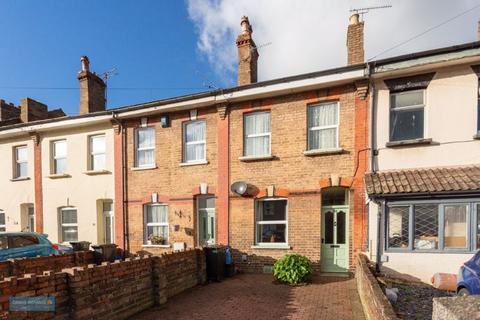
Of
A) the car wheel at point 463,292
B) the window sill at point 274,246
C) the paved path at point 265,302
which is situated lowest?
the paved path at point 265,302

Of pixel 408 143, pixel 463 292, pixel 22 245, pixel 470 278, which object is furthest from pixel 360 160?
pixel 22 245

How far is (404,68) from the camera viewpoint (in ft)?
28.2

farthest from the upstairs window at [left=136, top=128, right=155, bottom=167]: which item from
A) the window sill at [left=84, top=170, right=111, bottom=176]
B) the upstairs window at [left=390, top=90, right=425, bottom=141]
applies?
the upstairs window at [left=390, top=90, right=425, bottom=141]

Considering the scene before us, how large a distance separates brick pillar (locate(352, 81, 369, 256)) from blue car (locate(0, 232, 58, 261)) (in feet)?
34.4

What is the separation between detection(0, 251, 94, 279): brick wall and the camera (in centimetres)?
686

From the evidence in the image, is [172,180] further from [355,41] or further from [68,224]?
[355,41]

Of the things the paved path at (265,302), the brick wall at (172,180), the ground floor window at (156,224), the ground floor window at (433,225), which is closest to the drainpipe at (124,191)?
the brick wall at (172,180)

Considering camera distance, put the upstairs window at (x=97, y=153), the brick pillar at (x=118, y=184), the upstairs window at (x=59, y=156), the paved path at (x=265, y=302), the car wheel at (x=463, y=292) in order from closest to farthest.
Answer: the car wheel at (x=463, y=292)
the paved path at (x=265, y=302)
the brick pillar at (x=118, y=184)
the upstairs window at (x=97, y=153)
the upstairs window at (x=59, y=156)

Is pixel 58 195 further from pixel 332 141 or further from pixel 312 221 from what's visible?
pixel 332 141

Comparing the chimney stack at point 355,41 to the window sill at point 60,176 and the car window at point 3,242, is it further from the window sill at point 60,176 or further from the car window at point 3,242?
the window sill at point 60,176

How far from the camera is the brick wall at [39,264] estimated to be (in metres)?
6.86

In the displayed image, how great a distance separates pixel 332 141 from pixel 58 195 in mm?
12956

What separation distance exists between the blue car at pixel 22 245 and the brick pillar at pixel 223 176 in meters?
5.98

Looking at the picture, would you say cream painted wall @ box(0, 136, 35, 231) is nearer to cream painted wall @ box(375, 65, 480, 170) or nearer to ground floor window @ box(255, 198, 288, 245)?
ground floor window @ box(255, 198, 288, 245)
